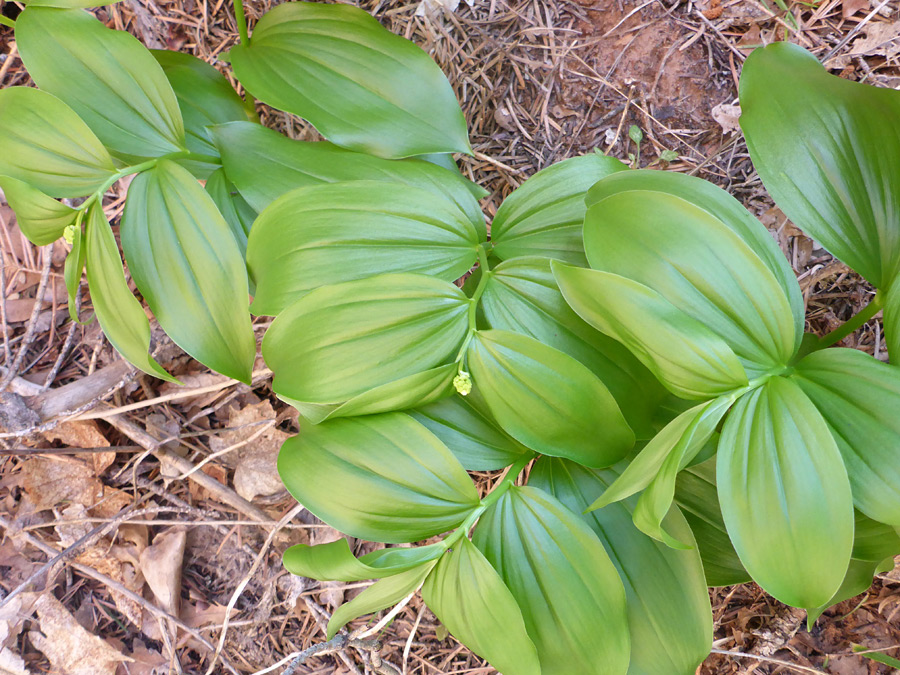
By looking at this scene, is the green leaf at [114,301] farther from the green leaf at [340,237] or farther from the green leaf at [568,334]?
the green leaf at [568,334]

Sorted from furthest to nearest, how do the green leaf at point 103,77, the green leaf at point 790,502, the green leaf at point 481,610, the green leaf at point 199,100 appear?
the green leaf at point 199,100 < the green leaf at point 103,77 < the green leaf at point 481,610 < the green leaf at point 790,502

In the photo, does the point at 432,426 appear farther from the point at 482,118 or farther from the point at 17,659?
the point at 17,659

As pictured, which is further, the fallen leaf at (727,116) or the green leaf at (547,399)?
the fallen leaf at (727,116)

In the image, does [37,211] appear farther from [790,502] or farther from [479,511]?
[790,502]

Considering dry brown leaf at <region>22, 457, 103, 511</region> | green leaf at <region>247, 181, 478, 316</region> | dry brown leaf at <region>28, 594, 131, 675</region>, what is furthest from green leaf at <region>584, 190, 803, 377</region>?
dry brown leaf at <region>28, 594, 131, 675</region>

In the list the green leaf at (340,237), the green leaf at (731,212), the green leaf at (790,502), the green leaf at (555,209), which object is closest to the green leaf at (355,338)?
the green leaf at (340,237)

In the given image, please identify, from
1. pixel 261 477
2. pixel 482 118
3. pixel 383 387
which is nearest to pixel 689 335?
pixel 383 387
